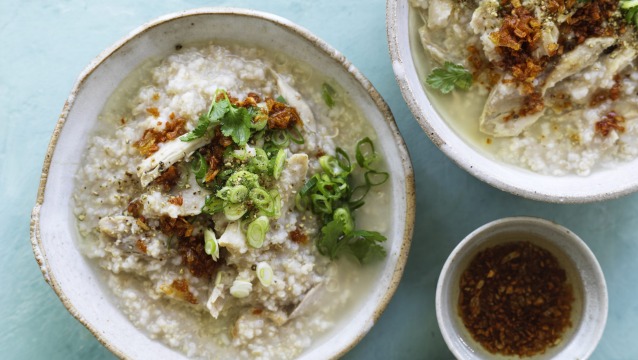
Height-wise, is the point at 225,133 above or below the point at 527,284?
above

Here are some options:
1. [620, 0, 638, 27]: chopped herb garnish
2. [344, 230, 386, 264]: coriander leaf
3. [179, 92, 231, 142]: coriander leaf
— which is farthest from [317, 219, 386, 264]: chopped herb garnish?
[620, 0, 638, 27]: chopped herb garnish

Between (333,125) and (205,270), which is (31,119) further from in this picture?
(333,125)

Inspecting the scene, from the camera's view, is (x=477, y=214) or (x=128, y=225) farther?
(x=477, y=214)

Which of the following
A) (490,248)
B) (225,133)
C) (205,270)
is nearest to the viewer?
(225,133)

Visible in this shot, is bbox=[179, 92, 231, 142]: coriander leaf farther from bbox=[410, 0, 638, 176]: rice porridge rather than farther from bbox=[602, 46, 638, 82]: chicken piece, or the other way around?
bbox=[602, 46, 638, 82]: chicken piece

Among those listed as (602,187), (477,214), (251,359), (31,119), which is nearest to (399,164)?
(477,214)

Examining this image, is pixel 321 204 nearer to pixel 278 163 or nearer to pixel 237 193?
pixel 278 163

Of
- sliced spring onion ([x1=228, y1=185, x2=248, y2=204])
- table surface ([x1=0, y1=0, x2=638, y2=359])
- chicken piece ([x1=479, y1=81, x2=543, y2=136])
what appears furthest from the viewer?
table surface ([x1=0, y1=0, x2=638, y2=359])
